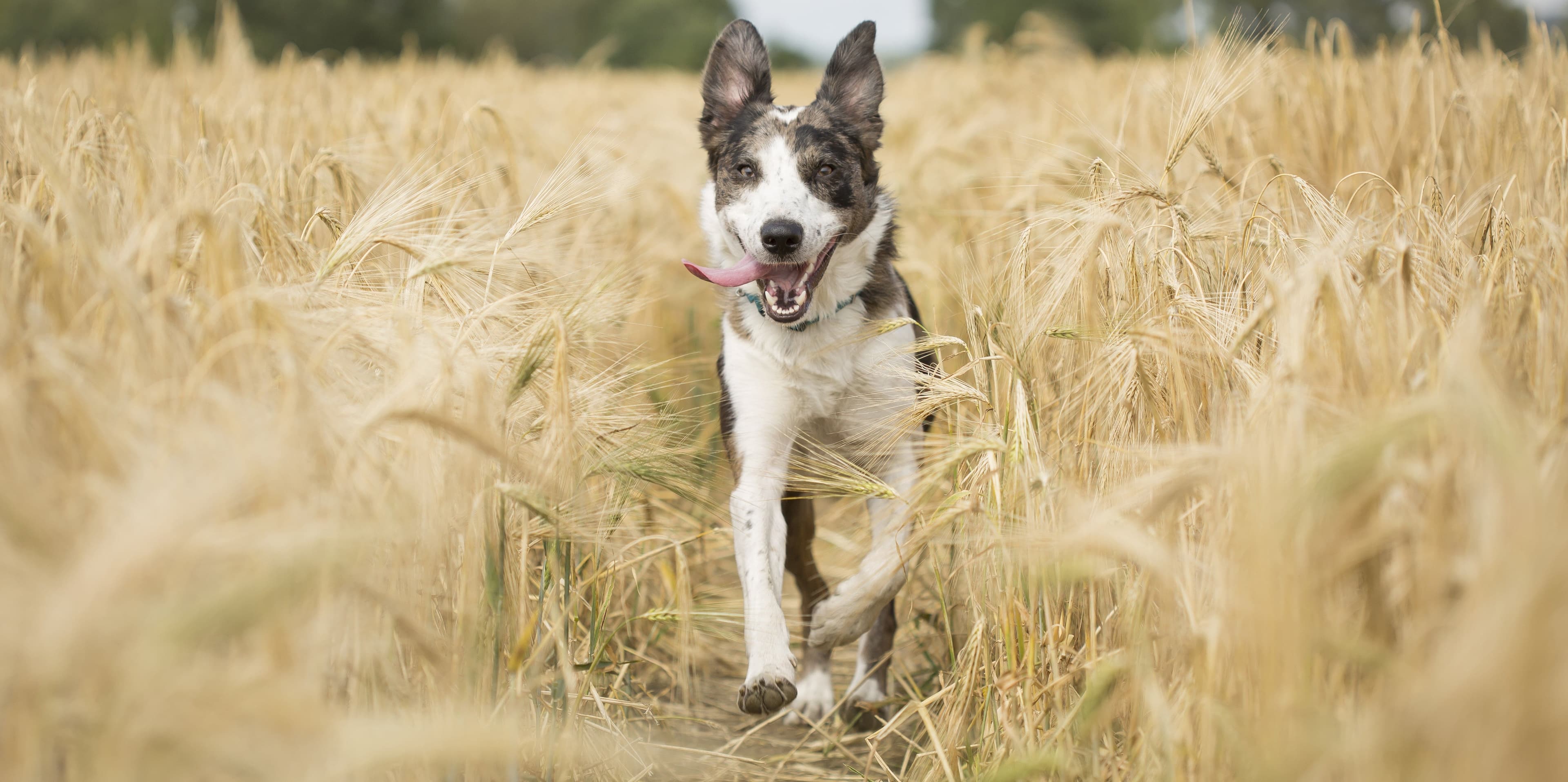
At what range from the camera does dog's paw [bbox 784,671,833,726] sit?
3428mm

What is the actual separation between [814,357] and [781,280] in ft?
0.93

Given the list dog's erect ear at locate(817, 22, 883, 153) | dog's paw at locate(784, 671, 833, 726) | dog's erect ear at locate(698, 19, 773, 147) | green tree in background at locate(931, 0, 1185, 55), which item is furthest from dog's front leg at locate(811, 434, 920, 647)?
green tree in background at locate(931, 0, 1185, 55)

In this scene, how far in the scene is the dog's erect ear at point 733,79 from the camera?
3879 millimetres

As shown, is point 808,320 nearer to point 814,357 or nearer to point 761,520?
point 814,357

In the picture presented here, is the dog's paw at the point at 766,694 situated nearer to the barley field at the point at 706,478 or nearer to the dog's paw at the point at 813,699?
the barley field at the point at 706,478

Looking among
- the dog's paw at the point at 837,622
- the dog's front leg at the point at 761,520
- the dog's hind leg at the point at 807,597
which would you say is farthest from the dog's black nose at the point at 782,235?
the dog's paw at the point at 837,622

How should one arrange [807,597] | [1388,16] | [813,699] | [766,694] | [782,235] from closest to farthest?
1. [766,694]
2. [782,235]
3. [813,699]
4. [807,597]
5. [1388,16]

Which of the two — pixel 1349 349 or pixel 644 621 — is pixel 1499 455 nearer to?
pixel 1349 349

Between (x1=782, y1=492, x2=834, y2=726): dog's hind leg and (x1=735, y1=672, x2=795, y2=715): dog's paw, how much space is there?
72cm

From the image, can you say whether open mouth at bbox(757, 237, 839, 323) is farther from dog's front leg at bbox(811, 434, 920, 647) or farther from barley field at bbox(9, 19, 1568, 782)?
dog's front leg at bbox(811, 434, 920, 647)

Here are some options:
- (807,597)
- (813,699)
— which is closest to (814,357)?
(807,597)

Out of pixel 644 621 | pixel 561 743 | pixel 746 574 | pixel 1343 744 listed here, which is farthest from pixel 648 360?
pixel 1343 744

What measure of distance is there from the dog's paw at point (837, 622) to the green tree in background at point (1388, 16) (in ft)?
7.53

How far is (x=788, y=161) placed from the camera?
3.49m
